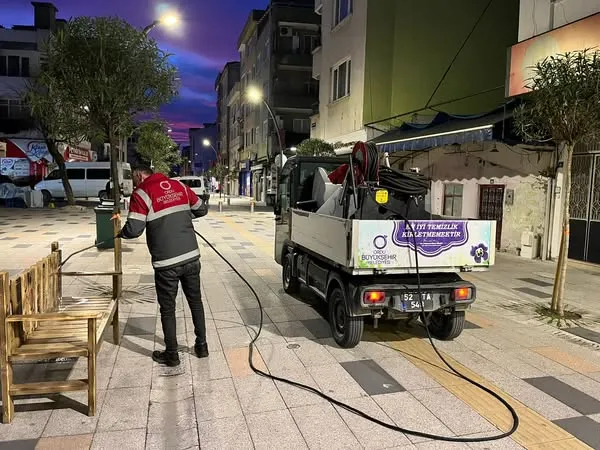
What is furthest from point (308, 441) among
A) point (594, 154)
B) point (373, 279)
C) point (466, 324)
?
point (594, 154)

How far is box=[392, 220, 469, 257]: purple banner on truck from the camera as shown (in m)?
4.71

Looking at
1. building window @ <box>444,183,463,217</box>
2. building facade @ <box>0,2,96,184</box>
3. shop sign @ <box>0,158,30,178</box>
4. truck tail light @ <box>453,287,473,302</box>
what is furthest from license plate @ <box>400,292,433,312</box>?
shop sign @ <box>0,158,30,178</box>

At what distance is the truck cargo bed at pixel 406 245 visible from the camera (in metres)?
4.61

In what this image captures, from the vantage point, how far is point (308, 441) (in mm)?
3248

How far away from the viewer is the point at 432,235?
15.8ft

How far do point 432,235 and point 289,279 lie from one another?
3.05 m

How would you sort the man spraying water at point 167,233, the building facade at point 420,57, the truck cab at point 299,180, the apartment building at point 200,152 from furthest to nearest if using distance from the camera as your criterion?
1. the apartment building at point 200,152
2. the building facade at point 420,57
3. the truck cab at point 299,180
4. the man spraying water at point 167,233

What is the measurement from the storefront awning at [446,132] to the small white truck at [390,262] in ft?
17.6

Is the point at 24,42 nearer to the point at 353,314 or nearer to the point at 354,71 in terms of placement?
the point at 354,71

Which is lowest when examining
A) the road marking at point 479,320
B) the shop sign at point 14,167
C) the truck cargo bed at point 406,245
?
the road marking at point 479,320

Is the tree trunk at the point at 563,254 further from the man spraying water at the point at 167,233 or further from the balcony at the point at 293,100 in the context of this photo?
the balcony at the point at 293,100

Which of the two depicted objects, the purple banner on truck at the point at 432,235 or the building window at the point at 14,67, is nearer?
the purple banner on truck at the point at 432,235

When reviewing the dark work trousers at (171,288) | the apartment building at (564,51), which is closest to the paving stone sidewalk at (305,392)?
the dark work trousers at (171,288)

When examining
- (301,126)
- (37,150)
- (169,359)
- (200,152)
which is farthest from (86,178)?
(200,152)
